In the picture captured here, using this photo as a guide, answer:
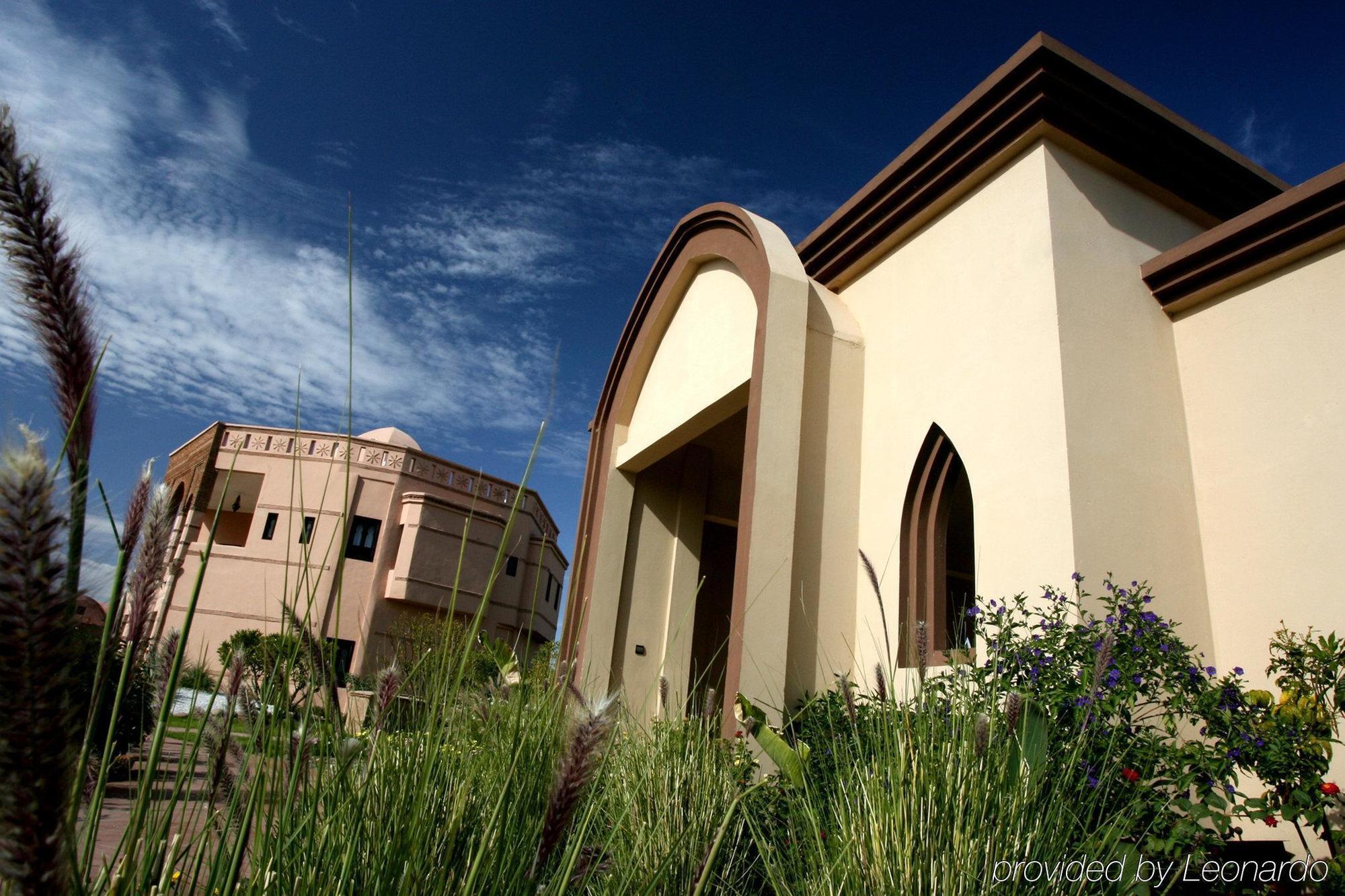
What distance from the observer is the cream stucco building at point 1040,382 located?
4613 millimetres

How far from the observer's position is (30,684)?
492 millimetres

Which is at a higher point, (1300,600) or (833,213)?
(833,213)

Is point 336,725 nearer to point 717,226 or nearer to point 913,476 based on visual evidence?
point 913,476

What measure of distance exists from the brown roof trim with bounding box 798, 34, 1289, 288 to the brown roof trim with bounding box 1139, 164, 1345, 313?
35.8 inches

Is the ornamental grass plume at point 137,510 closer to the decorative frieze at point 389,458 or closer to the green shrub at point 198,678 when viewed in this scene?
the green shrub at point 198,678

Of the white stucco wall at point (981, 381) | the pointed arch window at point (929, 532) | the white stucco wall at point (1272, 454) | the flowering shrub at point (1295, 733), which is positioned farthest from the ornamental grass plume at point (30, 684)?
the pointed arch window at point (929, 532)

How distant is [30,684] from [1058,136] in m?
6.21

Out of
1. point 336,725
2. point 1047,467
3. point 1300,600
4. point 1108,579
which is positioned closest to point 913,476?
point 1047,467

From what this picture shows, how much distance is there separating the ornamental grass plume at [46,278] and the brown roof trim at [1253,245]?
5.82m

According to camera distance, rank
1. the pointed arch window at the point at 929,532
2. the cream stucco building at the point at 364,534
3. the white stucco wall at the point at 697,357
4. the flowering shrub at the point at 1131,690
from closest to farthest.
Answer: the flowering shrub at the point at 1131,690 < the pointed arch window at the point at 929,532 < the white stucco wall at the point at 697,357 < the cream stucco building at the point at 364,534

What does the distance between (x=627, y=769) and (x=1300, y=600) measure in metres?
3.71

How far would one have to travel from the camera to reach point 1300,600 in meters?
4.34

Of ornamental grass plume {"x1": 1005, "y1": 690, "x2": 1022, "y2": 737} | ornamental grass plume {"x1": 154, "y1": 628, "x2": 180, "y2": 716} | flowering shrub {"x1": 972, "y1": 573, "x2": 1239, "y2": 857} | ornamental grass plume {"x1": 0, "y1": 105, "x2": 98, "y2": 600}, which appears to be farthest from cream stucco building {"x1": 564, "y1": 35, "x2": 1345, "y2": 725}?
ornamental grass plume {"x1": 0, "y1": 105, "x2": 98, "y2": 600}

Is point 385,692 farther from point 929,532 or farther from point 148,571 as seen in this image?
point 929,532
